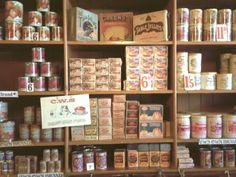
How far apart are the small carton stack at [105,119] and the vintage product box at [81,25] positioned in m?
0.49

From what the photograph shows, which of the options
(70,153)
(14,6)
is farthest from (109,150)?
(14,6)

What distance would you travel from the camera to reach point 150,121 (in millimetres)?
2297

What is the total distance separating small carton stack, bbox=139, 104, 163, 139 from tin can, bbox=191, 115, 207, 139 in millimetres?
249

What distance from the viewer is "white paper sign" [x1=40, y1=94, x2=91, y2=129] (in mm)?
2209

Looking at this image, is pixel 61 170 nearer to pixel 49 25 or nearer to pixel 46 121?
pixel 46 121

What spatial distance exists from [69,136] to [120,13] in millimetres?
1071

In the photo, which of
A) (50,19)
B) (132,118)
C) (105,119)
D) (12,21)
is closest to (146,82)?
(132,118)

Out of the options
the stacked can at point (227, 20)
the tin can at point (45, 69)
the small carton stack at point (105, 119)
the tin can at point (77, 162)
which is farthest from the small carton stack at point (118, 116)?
the stacked can at point (227, 20)

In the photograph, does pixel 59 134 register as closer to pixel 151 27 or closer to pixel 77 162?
pixel 77 162

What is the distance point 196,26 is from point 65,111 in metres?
1.17

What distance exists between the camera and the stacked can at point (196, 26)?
7.50ft

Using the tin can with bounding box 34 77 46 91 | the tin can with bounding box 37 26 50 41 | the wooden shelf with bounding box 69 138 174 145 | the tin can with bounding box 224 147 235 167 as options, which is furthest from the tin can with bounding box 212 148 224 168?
the tin can with bounding box 37 26 50 41

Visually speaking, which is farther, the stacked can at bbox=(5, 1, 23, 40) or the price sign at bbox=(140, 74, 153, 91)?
the price sign at bbox=(140, 74, 153, 91)

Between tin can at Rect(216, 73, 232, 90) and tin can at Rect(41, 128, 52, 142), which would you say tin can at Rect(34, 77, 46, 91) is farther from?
tin can at Rect(216, 73, 232, 90)
